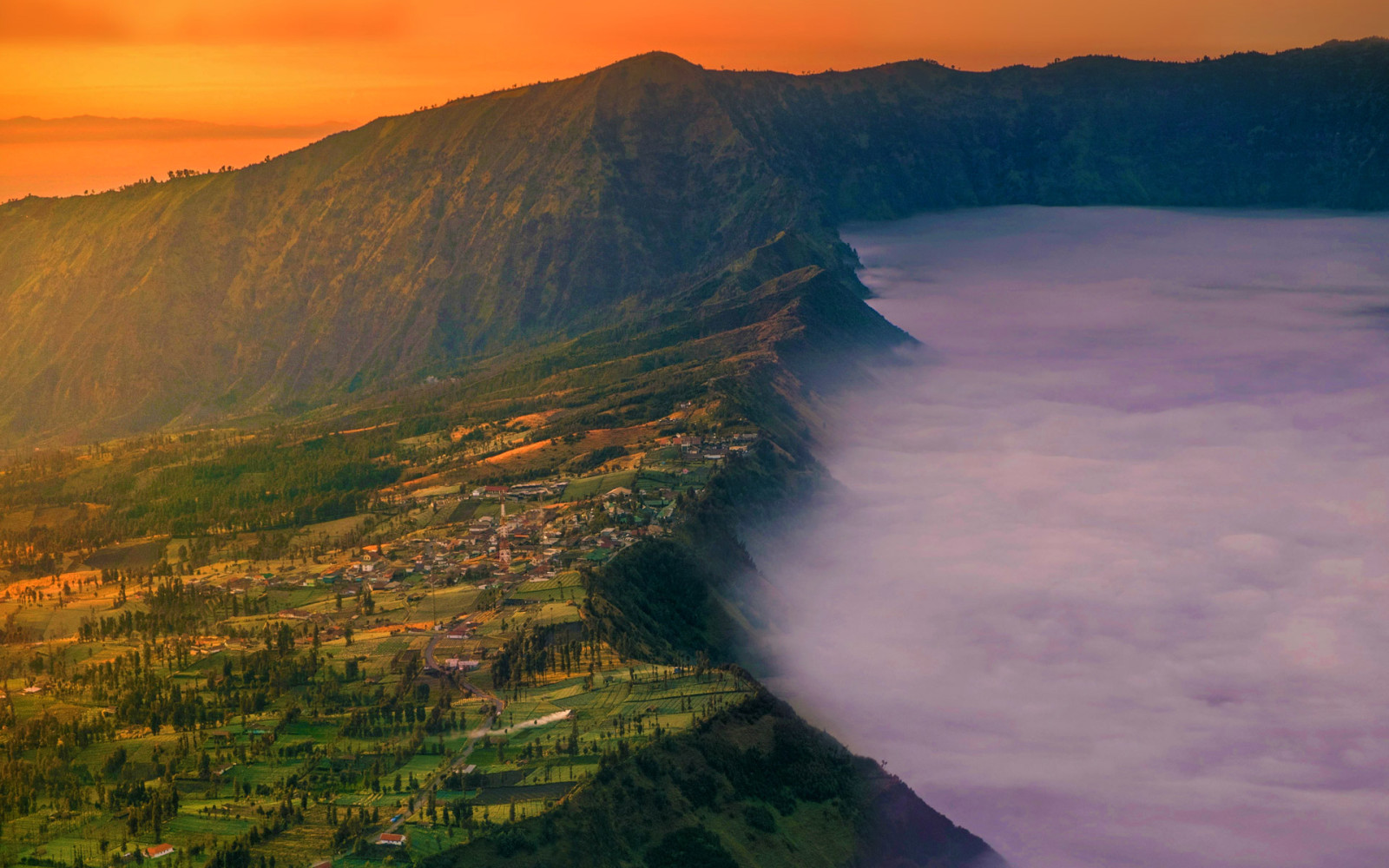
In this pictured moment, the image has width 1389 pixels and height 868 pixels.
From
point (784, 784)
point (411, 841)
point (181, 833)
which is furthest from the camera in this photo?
point (784, 784)

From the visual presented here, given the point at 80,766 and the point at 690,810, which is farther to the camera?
the point at 80,766

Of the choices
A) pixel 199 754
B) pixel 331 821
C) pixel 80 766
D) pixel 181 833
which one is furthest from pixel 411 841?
pixel 80 766

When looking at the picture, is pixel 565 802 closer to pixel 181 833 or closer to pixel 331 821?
pixel 331 821

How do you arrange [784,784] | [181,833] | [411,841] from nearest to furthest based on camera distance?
[411,841] → [181,833] → [784,784]

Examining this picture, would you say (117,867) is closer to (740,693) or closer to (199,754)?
(199,754)

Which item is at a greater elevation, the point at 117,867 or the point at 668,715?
the point at 668,715

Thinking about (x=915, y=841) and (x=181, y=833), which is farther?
(x=915, y=841)

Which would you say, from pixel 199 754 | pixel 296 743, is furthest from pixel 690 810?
pixel 199 754

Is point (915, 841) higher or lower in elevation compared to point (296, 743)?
lower
